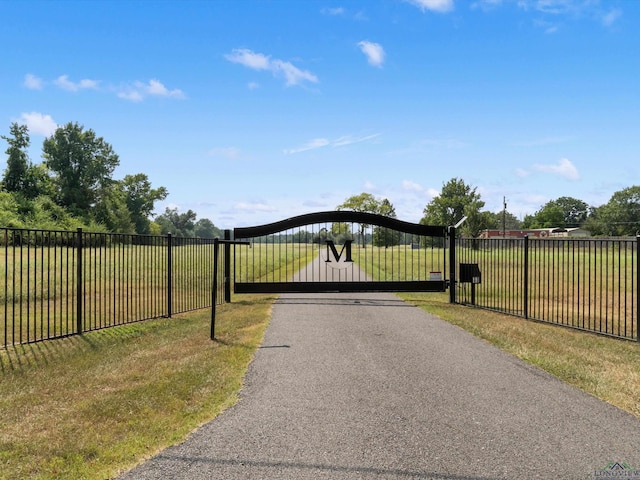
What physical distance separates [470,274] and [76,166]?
68.6m

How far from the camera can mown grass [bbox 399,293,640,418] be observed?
17.1 feet

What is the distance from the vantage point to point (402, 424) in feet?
13.4

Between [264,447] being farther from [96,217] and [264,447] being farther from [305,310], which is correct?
[96,217]

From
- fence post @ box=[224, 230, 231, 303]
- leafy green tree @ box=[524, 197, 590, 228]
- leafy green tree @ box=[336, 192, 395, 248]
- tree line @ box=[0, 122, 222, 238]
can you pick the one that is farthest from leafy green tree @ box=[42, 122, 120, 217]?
leafy green tree @ box=[524, 197, 590, 228]

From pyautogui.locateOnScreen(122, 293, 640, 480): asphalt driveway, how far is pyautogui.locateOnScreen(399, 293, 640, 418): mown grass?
0.34m

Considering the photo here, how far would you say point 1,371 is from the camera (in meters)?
5.92

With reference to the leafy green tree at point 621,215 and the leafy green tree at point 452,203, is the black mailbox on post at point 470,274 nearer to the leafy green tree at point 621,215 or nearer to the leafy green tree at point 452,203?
the leafy green tree at point 452,203

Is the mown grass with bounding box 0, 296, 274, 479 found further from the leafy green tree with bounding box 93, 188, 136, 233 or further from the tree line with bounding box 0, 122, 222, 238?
the leafy green tree with bounding box 93, 188, 136, 233

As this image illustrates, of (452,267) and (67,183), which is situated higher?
(67,183)

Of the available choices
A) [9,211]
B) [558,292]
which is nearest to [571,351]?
[558,292]

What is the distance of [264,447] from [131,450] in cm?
111

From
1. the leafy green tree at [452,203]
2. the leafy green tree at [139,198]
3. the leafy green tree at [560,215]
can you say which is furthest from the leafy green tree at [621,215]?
the leafy green tree at [139,198]

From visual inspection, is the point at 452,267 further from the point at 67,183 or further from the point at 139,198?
the point at 139,198

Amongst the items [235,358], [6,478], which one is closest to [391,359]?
[235,358]
